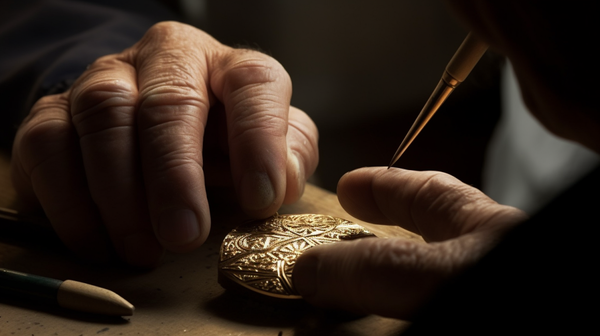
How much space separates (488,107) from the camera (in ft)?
7.00

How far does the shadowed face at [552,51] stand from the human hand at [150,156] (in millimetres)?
384

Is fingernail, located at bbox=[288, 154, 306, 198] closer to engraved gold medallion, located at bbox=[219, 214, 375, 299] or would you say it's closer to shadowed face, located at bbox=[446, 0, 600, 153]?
engraved gold medallion, located at bbox=[219, 214, 375, 299]

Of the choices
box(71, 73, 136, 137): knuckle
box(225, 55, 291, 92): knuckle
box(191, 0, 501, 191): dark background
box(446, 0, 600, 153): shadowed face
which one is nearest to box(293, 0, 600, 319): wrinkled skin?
box(446, 0, 600, 153): shadowed face

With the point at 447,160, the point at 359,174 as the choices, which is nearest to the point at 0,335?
the point at 359,174

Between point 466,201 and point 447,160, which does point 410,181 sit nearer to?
point 466,201

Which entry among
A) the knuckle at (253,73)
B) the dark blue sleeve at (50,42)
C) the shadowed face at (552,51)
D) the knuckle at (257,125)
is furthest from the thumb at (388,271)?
the dark blue sleeve at (50,42)

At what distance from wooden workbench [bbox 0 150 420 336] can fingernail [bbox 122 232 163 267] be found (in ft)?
0.05

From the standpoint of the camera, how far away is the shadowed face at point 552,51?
0.36 meters

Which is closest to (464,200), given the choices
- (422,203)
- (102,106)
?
(422,203)

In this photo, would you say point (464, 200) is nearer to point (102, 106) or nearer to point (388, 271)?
point (388, 271)

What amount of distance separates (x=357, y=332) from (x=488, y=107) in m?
1.80

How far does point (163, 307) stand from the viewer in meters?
0.62

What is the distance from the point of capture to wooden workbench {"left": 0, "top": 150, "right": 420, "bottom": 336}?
572mm

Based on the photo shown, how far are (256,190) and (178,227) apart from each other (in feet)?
0.41
